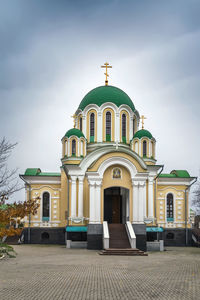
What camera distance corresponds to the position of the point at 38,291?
959 centimetres

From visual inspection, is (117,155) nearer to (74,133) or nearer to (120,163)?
(120,163)

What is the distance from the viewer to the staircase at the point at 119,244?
20672 mm

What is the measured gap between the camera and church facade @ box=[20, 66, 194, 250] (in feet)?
89.0

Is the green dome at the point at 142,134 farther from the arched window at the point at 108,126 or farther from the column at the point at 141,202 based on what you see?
the column at the point at 141,202

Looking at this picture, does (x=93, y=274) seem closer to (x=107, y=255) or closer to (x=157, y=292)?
(x=157, y=292)

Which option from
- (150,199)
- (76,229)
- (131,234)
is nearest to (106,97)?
(150,199)

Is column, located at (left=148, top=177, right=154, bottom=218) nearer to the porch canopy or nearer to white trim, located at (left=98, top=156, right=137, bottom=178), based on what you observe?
white trim, located at (left=98, top=156, right=137, bottom=178)

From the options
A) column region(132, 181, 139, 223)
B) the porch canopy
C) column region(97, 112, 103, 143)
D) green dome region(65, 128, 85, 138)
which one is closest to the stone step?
column region(132, 181, 139, 223)

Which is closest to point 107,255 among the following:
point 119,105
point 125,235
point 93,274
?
point 125,235

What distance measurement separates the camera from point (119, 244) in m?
22.4

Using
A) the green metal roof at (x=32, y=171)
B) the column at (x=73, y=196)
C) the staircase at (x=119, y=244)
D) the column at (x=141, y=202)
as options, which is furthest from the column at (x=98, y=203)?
the green metal roof at (x=32, y=171)

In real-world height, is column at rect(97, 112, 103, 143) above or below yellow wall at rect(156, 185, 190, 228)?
above

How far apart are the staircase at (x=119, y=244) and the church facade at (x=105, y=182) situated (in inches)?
68.5

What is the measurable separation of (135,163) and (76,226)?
6123 millimetres
